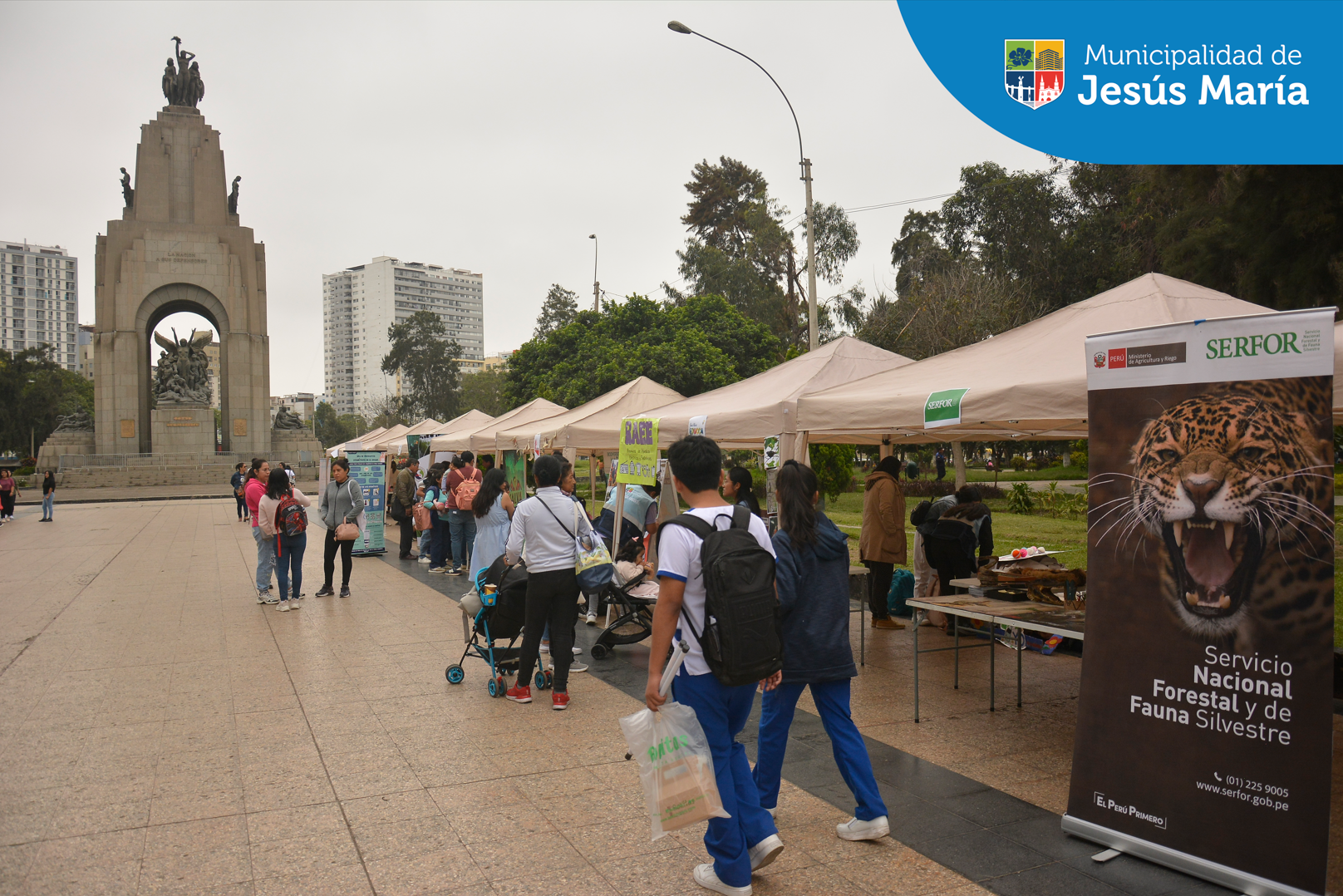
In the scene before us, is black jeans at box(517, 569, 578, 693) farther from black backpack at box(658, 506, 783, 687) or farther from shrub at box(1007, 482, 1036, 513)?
shrub at box(1007, 482, 1036, 513)

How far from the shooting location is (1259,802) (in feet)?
11.6

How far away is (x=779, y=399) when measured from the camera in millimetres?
7941

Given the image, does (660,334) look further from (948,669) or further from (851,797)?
(851,797)

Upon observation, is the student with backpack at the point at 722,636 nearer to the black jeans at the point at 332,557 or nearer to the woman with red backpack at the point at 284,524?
the woman with red backpack at the point at 284,524

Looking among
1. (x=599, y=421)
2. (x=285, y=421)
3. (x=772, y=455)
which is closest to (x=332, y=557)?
(x=599, y=421)

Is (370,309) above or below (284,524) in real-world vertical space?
above

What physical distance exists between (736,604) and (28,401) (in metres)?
81.3

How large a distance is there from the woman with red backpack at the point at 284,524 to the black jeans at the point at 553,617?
5200mm

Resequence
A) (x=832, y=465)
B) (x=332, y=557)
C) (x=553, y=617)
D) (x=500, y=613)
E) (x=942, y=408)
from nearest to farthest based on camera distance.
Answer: (x=942, y=408), (x=553, y=617), (x=500, y=613), (x=332, y=557), (x=832, y=465)

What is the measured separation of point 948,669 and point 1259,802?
418 centimetres

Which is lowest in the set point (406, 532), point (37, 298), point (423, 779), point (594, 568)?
point (423, 779)

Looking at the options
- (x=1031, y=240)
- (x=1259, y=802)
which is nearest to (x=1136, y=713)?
(x=1259, y=802)

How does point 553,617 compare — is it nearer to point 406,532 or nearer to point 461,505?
point 461,505

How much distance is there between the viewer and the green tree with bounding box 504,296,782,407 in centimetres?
3138
